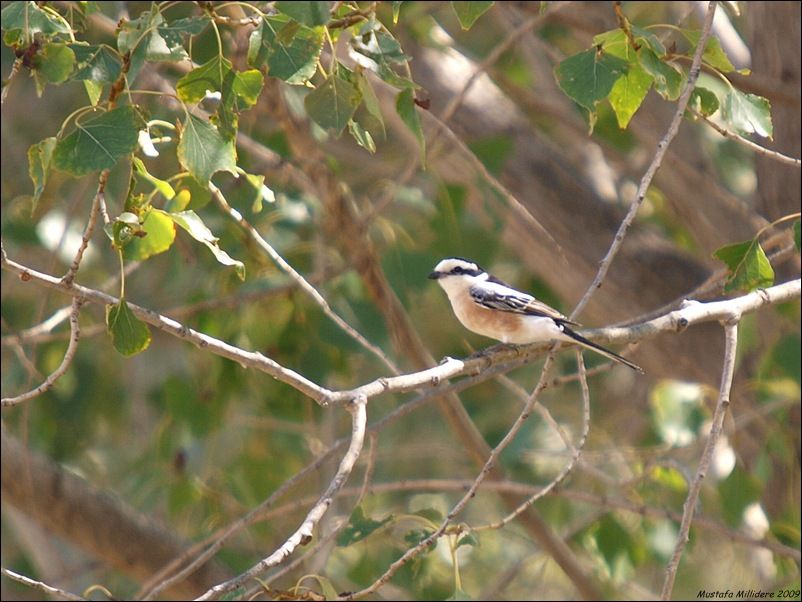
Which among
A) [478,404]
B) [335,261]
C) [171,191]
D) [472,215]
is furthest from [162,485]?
[171,191]

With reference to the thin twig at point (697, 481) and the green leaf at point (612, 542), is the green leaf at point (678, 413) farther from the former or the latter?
the thin twig at point (697, 481)

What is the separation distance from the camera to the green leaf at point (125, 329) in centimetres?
232

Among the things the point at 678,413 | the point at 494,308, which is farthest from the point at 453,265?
the point at 678,413

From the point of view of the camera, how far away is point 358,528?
313 cm

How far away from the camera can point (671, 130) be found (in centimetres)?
256

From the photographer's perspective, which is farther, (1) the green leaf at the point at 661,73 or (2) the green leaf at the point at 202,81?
(1) the green leaf at the point at 661,73

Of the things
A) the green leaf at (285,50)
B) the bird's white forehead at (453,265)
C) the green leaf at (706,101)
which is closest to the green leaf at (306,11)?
the green leaf at (285,50)

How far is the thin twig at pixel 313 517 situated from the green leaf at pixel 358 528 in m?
0.86

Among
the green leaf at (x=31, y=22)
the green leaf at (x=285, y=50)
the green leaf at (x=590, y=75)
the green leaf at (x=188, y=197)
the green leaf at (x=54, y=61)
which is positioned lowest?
the green leaf at (x=188, y=197)

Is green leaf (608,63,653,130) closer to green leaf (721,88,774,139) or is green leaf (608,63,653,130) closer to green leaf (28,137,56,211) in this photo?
green leaf (721,88,774,139)

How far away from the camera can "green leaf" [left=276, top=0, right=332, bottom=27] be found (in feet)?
6.86

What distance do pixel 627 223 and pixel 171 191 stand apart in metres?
1.03

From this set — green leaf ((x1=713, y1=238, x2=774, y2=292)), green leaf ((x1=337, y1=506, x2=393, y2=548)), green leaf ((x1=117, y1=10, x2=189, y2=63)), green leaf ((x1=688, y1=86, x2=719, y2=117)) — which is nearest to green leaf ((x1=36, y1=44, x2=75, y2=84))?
green leaf ((x1=117, y1=10, x2=189, y2=63))

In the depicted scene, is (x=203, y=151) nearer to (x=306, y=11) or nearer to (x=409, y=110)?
(x=306, y=11)
